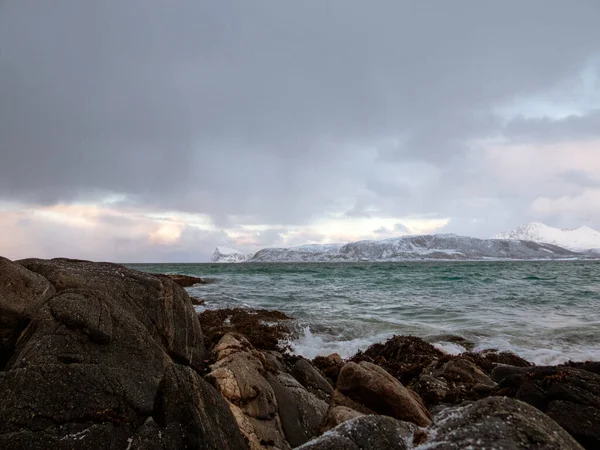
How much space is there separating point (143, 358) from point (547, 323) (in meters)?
18.3

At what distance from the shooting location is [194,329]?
841cm

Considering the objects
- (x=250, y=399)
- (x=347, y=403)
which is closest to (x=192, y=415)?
(x=250, y=399)

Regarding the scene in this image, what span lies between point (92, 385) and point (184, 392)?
1.08m

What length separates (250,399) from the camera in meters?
6.02

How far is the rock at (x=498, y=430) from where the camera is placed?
3207 mm

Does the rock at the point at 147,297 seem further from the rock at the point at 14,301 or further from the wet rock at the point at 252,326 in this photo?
the wet rock at the point at 252,326

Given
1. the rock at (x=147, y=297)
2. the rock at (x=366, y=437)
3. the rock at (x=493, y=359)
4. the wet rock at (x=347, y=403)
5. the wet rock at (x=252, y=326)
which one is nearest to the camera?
the rock at (x=366, y=437)

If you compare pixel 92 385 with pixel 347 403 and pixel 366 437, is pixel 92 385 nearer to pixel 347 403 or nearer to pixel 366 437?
pixel 366 437

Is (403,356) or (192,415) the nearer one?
(192,415)

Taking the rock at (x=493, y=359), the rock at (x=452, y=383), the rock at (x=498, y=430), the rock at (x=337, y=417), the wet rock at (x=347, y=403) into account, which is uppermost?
the rock at (x=498, y=430)

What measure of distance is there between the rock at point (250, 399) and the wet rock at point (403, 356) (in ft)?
16.7

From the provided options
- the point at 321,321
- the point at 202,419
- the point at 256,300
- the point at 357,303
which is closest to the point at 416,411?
the point at 202,419

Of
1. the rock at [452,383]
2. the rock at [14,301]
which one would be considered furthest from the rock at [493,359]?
the rock at [14,301]

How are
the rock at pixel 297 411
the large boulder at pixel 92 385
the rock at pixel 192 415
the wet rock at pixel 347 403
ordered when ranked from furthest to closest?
the wet rock at pixel 347 403 < the rock at pixel 297 411 < the rock at pixel 192 415 < the large boulder at pixel 92 385
